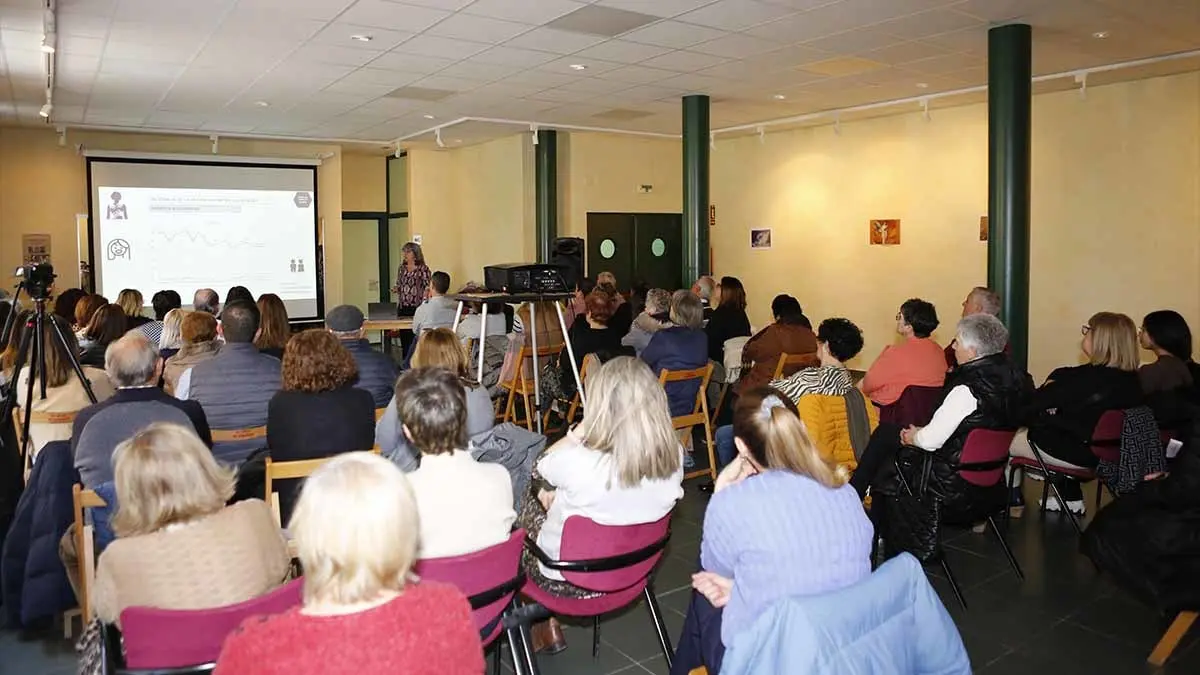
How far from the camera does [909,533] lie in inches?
156

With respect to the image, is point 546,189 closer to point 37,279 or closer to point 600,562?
point 37,279

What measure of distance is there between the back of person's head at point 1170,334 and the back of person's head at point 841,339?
1.76m

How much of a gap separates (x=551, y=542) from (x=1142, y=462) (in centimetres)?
297

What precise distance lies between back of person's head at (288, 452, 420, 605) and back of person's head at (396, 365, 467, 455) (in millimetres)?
962

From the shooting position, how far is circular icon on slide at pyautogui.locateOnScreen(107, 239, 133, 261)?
1113cm

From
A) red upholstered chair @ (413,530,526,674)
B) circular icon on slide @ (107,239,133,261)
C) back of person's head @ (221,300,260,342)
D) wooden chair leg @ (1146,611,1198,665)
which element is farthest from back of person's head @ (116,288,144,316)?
wooden chair leg @ (1146,611,1198,665)

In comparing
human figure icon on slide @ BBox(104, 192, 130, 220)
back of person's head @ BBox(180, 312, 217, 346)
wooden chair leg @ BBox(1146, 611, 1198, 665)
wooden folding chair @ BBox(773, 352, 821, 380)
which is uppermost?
human figure icon on slide @ BBox(104, 192, 130, 220)

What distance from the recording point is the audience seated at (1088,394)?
4492 millimetres

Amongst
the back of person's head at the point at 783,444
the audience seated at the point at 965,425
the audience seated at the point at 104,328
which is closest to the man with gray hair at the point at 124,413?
the back of person's head at the point at 783,444

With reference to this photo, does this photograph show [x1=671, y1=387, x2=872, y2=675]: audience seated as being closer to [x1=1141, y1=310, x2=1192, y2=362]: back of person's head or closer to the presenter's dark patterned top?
[x1=1141, y1=310, x2=1192, y2=362]: back of person's head

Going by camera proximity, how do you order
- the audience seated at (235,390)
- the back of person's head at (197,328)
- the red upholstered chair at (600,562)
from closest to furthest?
the red upholstered chair at (600,562) → the audience seated at (235,390) → the back of person's head at (197,328)

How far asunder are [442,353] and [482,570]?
5.81 ft

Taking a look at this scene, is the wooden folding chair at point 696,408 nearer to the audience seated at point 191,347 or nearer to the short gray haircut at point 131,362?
the audience seated at point 191,347

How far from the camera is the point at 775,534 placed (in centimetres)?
215
